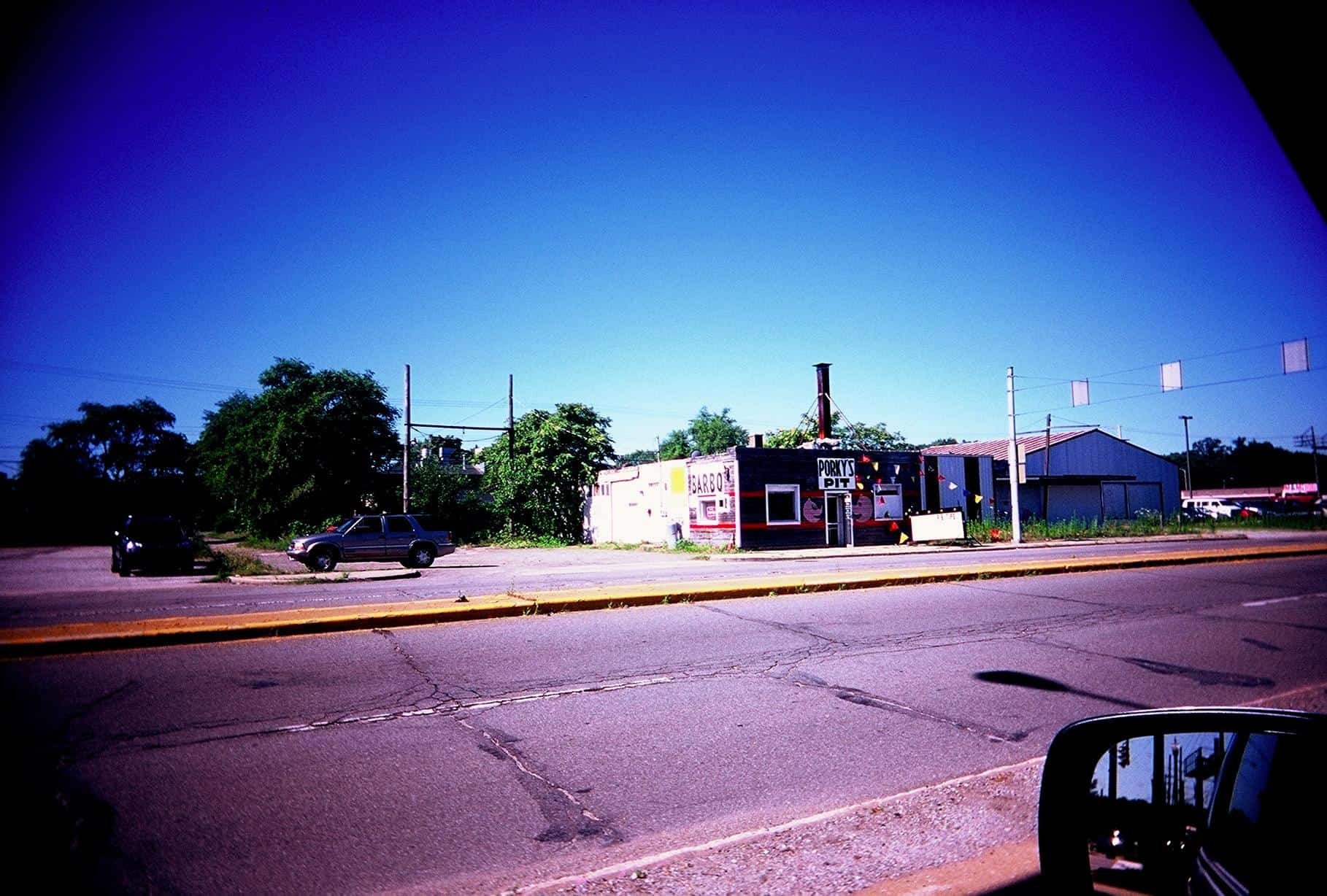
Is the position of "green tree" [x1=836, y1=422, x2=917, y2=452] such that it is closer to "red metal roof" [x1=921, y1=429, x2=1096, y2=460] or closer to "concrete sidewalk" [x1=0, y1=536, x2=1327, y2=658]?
"red metal roof" [x1=921, y1=429, x2=1096, y2=460]

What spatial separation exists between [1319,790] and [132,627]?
9.73 metres

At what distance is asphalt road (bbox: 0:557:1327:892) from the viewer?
344 centimetres

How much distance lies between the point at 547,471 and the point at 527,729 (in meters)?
36.1

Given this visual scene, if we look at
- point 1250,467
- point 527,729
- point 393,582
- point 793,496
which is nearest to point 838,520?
point 793,496

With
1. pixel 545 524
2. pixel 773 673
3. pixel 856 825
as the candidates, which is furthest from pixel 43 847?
pixel 545 524

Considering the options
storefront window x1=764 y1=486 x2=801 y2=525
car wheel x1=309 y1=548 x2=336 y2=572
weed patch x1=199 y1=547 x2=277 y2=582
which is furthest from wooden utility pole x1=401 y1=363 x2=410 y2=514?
storefront window x1=764 y1=486 x2=801 y2=525

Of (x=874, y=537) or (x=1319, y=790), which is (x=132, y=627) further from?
(x=874, y=537)

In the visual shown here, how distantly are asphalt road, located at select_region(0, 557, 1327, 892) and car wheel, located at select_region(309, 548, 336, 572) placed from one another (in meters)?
14.6

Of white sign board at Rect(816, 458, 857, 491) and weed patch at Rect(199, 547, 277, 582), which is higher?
white sign board at Rect(816, 458, 857, 491)

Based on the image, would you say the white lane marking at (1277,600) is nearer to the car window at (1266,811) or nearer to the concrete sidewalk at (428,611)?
the concrete sidewalk at (428,611)

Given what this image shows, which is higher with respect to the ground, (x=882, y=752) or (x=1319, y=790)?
(x=1319, y=790)

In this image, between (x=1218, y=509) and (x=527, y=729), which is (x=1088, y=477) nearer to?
(x=1218, y=509)

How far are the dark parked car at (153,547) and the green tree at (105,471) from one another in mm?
41647

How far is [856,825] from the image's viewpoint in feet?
12.1
